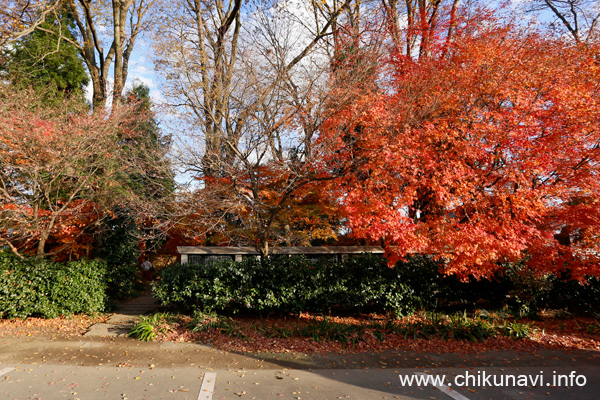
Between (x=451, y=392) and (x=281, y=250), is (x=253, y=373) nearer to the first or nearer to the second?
(x=451, y=392)

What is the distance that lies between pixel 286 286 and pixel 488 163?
612cm

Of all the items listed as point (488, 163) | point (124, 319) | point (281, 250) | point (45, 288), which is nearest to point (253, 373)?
point (281, 250)

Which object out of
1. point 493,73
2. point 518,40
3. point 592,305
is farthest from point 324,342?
point 518,40

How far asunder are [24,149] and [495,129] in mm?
12184

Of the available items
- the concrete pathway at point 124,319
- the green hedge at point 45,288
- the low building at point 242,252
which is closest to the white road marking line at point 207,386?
the concrete pathway at point 124,319

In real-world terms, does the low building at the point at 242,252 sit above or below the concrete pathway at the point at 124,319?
above

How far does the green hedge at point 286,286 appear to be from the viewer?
334 inches

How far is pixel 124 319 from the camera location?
9.02 meters

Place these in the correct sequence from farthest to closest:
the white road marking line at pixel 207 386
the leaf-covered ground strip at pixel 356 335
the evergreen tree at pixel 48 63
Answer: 1. the evergreen tree at pixel 48 63
2. the leaf-covered ground strip at pixel 356 335
3. the white road marking line at pixel 207 386

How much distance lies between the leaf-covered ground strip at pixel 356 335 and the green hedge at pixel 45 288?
2.63 metres

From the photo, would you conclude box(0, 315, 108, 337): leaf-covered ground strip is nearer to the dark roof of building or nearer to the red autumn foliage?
the dark roof of building

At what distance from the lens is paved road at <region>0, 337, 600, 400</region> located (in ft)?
15.7

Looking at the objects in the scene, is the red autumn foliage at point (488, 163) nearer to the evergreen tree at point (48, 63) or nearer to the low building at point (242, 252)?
the low building at point (242, 252)

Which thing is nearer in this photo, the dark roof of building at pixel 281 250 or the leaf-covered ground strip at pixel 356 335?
the leaf-covered ground strip at pixel 356 335
